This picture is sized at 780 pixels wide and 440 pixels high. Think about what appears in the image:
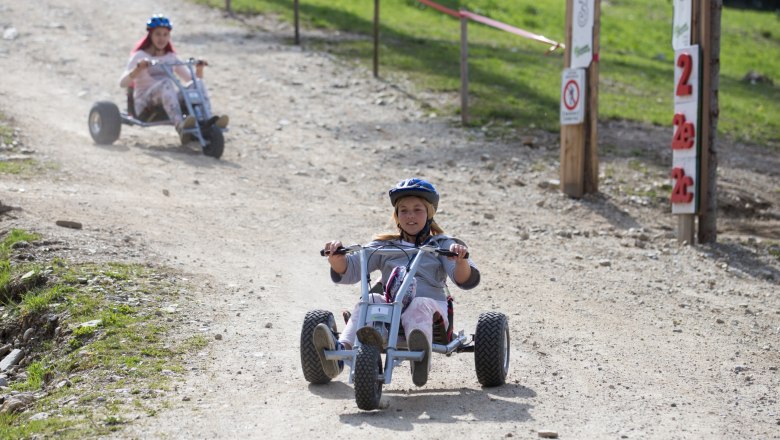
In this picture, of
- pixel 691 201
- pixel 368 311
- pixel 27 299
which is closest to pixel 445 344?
pixel 368 311

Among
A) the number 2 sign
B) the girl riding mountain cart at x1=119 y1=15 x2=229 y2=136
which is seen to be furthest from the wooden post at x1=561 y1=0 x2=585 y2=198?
the girl riding mountain cart at x1=119 y1=15 x2=229 y2=136

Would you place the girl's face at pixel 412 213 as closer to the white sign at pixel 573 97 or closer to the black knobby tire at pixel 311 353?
the black knobby tire at pixel 311 353

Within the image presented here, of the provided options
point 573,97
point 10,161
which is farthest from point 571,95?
point 10,161

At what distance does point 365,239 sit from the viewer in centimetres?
1097

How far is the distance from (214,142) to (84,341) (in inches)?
261

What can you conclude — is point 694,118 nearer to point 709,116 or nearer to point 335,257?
point 709,116

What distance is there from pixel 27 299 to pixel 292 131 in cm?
765

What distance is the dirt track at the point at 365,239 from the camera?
6.30 m

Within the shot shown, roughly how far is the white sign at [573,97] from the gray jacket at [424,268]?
22.2 ft

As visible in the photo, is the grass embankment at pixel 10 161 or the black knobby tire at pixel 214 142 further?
the black knobby tire at pixel 214 142

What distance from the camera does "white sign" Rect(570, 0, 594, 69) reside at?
13.2m

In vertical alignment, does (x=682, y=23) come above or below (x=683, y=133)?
above

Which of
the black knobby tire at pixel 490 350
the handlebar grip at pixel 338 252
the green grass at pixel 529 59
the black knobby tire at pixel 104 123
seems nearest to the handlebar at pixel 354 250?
the handlebar grip at pixel 338 252

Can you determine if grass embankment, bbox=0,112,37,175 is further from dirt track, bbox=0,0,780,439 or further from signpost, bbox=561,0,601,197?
signpost, bbox=561,0,601,197
